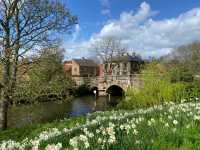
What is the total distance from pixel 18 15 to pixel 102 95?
50926 millimetres

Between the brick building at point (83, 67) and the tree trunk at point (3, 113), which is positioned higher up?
the brick building at point (83, 67)

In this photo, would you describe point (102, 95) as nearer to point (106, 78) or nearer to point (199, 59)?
point (106, 78)

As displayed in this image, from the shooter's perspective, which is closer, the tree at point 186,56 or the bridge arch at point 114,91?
the bridge arch at point 114,91

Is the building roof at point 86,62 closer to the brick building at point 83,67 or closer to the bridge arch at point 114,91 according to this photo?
the brick building at point 83,67

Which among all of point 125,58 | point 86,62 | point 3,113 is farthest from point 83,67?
point 3,113

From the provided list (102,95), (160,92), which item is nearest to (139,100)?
(160,92)

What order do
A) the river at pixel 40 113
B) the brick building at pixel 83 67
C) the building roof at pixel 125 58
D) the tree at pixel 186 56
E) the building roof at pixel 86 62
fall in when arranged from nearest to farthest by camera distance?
the river at pixel 40 113 < the tree at pixel 186 56 < the building roof at pixel 125 58 < the brick building at pixel 83 67 < the building roof at pixel 86 62

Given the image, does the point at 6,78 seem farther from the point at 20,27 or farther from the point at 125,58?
the point at 125,58

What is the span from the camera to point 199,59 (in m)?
79.8

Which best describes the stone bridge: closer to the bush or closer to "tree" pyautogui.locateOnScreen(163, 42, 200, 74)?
"tree" pyautogui.locateOnScreen(163, 42, 200, 74)

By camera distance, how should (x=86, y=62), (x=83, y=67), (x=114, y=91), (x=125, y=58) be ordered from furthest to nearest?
(x=86, y=62)
(x=83, y=67)
(x=125, y=58)
(x=114, y=91)

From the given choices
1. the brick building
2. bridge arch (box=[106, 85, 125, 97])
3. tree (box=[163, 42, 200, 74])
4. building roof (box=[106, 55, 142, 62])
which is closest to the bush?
bridge arch (box=[106, 85, 125, 97])

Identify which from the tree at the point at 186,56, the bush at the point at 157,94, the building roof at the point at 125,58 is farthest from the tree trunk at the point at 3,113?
the building roof at the point at 125,58

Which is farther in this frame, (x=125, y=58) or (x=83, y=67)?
(x=83, y=67)
